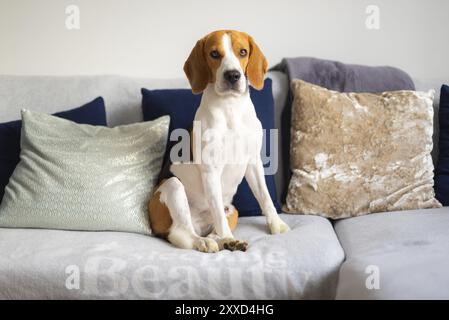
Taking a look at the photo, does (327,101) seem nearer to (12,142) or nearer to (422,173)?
(422,173)

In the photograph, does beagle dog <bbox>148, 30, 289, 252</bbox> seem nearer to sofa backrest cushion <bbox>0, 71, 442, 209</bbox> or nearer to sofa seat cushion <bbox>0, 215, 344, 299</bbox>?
sofa seat cushion <bbox>0, 215, 344, 299</bbox>

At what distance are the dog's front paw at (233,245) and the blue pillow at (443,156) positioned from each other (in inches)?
36.5

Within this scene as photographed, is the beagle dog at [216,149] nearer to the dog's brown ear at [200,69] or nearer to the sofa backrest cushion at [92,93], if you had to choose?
the dog's brown ear at [200,69]

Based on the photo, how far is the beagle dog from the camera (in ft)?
5.57

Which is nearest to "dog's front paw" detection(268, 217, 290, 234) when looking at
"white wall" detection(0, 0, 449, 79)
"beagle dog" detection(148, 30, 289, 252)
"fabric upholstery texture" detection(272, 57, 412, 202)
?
"beagle dog" detection(148, 30, 289, 252)

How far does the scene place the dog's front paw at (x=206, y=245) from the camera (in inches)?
62.9

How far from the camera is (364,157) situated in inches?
78.7

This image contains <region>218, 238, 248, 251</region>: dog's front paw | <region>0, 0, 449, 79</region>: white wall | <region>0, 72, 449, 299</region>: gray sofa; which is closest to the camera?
<region>0, 72, 449, 299</region>: gray sofa


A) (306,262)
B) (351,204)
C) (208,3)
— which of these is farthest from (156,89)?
(306,262)

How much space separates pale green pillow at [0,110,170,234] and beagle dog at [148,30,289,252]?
0.11 m

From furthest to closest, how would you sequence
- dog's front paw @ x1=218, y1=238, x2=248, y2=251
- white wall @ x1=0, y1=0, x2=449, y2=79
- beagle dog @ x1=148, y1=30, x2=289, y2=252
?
white wall @ x1=0, y1=0, x2=449, y2=79 → beagle dog @ x1=148, y1=30, x2=289, y2=252 → dog's front paw @ x1=218, y1=238, x2=248, y2=251

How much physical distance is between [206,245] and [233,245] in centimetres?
9

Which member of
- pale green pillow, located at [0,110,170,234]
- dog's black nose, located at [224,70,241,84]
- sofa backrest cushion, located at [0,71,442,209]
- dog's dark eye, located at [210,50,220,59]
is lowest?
pale green pillow, located at [0,110,170,234]
